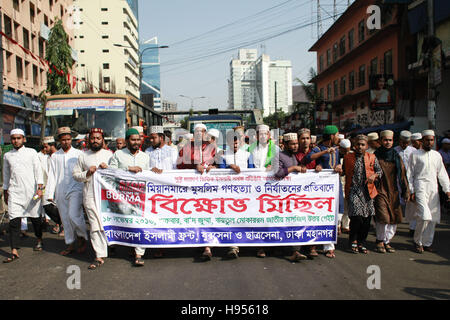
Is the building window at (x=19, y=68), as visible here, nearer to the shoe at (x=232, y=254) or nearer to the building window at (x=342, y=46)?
the building window at (x=342, y=46)

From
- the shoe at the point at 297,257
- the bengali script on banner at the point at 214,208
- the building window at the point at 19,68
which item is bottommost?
the shoe at the point at 297,257

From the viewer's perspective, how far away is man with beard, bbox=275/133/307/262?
5.54 meters

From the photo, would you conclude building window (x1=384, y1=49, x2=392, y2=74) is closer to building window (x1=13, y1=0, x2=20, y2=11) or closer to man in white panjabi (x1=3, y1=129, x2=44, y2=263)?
man in white panjabi (x1=3, y1=129, x2=44, y2=263)

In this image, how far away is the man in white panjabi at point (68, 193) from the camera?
6016 millimetres

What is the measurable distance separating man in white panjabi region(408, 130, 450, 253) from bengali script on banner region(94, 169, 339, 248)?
4.99 feet

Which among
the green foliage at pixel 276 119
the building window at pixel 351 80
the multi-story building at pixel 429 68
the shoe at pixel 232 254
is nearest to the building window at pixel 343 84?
the building window at pixel 351 80

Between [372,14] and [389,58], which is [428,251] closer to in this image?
[389,58]

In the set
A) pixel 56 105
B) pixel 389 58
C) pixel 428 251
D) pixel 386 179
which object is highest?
pixel 389 58

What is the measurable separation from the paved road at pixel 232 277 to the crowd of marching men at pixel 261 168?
0.74ft

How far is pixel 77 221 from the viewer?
5961 mm

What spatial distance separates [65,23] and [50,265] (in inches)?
1636

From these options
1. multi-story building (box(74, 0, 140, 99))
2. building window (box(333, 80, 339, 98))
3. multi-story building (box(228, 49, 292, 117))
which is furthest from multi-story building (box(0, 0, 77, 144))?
multi-story building (box(228, 49, 292, 117))
